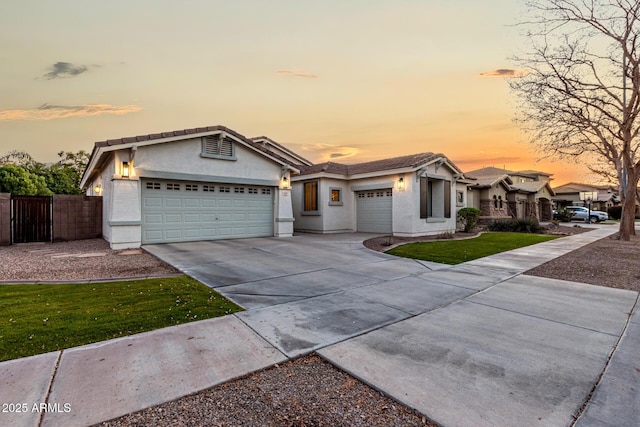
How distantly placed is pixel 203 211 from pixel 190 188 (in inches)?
40.8

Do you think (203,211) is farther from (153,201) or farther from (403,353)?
(403,353)

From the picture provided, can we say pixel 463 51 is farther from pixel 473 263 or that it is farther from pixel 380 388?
pixel 380 388

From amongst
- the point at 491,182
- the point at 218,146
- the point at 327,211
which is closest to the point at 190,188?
the point at 218,146

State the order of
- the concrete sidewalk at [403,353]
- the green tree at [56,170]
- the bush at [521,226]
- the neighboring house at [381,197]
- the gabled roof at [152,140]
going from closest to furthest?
the concrete sidewalk at [403,353] → the gabled roof at [152,140] → the neighboring house at [381,197] → the bush at [521,226] → the green tree at [56,170]

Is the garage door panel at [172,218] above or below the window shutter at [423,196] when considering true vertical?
below

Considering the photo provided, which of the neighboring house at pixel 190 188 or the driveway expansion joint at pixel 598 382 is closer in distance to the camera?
the driveway expansion joint at pixel 598 382

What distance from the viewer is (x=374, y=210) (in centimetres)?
1706

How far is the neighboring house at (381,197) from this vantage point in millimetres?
15430

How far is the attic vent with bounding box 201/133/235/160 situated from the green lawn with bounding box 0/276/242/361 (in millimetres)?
7503

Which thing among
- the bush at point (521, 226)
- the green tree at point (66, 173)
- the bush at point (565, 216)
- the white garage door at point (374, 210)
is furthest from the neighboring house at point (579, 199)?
the green tree at point (66, 173)

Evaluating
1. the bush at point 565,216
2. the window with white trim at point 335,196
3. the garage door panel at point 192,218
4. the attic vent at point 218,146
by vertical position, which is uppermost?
the attic vent at point 218,146

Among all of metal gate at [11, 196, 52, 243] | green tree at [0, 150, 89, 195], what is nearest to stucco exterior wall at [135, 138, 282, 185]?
metal gate at [11, 196, 52, 243]

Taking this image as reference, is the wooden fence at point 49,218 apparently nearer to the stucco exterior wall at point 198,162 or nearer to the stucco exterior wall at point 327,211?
the stucco exterior wall at point 198,162

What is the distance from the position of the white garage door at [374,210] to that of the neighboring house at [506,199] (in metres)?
9.71
